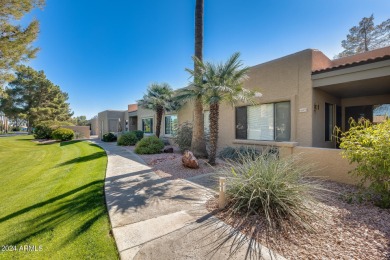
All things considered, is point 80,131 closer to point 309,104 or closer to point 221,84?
point 221,84

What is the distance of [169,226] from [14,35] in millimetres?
16860

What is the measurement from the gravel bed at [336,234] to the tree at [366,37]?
29631 mm

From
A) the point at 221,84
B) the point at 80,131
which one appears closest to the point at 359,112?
the point at 221,84

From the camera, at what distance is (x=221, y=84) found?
7.44 m

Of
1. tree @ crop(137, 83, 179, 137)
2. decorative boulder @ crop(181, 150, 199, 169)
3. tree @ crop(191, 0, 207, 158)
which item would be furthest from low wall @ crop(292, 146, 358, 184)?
tree @ crop(137, 83, 179, 137)

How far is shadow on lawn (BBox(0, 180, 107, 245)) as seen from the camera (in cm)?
324

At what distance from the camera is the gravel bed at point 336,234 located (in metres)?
2.57

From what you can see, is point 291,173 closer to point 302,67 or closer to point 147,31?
point 302,67

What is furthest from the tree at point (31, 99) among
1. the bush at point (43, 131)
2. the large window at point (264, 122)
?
the large window at point (264, 122)

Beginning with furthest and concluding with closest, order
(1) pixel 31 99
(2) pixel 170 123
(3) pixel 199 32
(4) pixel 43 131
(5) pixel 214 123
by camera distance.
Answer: (1) pixel 31 99, (4) pixel 43 131, (2) pixel 170 123, (3) pixel 199 32, (5) pixel 214 123

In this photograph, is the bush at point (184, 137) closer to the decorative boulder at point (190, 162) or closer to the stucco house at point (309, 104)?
the stucco house at point (309, 104)

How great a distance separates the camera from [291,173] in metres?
3.98

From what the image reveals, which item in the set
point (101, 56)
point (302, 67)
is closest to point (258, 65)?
point (302, 67)

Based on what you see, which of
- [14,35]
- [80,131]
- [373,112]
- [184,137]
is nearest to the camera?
[373,112]
